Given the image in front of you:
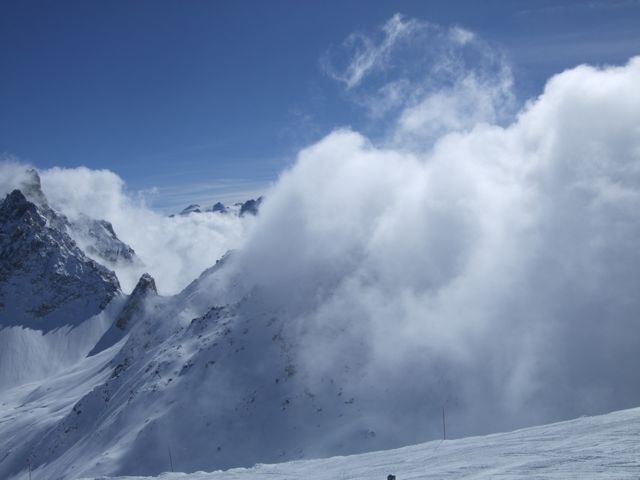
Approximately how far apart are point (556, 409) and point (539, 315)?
12835mm

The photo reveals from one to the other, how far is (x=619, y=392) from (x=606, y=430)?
28.3 metres

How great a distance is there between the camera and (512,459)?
17.0 meters

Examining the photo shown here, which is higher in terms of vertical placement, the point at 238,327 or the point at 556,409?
the point at 238,327

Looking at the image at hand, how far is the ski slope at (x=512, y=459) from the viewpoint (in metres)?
14.6

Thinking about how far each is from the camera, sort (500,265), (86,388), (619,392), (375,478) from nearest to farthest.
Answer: (375,478) → (619,392) → (500,265) → (86,388)

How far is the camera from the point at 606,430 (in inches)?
700

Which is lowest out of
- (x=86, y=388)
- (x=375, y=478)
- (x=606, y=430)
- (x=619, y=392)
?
(x=375, y=478)

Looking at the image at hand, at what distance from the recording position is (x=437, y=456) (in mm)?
20609

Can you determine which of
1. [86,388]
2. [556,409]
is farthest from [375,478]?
[86,388]

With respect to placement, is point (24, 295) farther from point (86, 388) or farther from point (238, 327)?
point (238, 327)

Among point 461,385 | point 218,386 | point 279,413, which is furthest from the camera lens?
point 218,386

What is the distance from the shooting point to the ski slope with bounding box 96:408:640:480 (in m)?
14.6

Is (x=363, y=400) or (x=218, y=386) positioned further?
(x=218, y=386)

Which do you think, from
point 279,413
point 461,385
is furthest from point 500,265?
point 279,413
